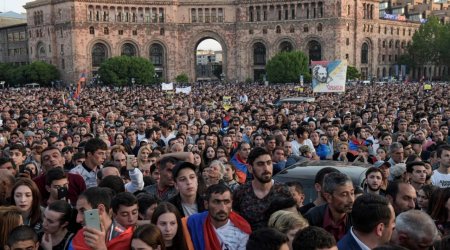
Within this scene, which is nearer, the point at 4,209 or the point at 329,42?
the point at 4,209

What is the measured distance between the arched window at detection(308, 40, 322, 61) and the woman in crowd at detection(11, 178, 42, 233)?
73798 mm

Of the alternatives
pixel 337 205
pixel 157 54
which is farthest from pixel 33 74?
pixel 337 205

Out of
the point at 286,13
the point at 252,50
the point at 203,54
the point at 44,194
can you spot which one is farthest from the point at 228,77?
the point at 203,54

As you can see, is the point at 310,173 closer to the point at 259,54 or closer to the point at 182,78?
the point at 182,78

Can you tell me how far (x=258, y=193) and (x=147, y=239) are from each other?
6.99 feet

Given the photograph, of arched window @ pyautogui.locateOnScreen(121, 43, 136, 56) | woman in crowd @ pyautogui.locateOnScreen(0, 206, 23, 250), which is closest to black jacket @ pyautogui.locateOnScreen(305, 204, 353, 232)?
woman in crowd @ pyautogui.locateOnScreen(0, 206, 23, 250)

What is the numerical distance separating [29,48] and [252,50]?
3530 centimetres

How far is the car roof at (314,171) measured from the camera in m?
8.51

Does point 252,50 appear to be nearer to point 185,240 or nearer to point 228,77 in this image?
point 228,77

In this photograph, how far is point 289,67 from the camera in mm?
66250

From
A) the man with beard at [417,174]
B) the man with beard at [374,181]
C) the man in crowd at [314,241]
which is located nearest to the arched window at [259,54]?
the man with beard at [417,174]

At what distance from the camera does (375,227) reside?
473 centimetres

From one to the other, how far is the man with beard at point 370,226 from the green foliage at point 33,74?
244ft

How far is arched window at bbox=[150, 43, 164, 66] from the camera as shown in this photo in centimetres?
8081
